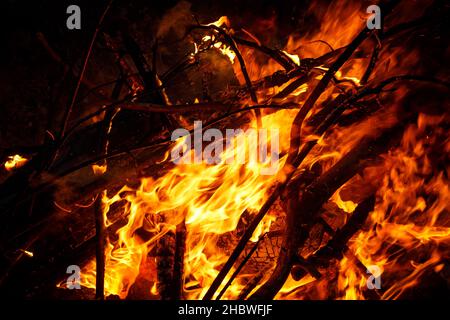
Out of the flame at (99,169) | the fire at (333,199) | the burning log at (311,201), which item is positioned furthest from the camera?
the fire at (333,199)

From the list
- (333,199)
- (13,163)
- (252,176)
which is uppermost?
(13,163)

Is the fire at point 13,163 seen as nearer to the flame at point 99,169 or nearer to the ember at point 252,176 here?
the ember at point 252,176

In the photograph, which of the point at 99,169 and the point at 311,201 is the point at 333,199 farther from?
the point at 99,169

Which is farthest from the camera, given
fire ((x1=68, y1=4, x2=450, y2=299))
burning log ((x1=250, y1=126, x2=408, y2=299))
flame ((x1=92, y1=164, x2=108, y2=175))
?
fire ((x1=68, y1=4, x2=450, y2=299))

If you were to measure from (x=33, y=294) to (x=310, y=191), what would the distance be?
7.93 feet

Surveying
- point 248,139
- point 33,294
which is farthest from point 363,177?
point 33,294

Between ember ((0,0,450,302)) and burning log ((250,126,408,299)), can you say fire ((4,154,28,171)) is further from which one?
burning log ((250,126,408,299))

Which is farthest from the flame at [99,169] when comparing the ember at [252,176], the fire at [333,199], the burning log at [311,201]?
the burning log at [311,201]

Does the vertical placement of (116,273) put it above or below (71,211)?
below

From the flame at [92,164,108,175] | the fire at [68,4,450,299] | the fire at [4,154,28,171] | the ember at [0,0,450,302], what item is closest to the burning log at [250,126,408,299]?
the ember at [0,0,450,302]

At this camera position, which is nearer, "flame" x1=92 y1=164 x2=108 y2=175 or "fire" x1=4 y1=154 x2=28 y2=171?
"flame" x1=92 y1=164 x2=108 y2=175

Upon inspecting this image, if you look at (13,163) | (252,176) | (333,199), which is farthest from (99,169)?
(333,199)

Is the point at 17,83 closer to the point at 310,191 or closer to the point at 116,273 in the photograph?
the point at 116,273

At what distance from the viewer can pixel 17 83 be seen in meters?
→ 5.40
